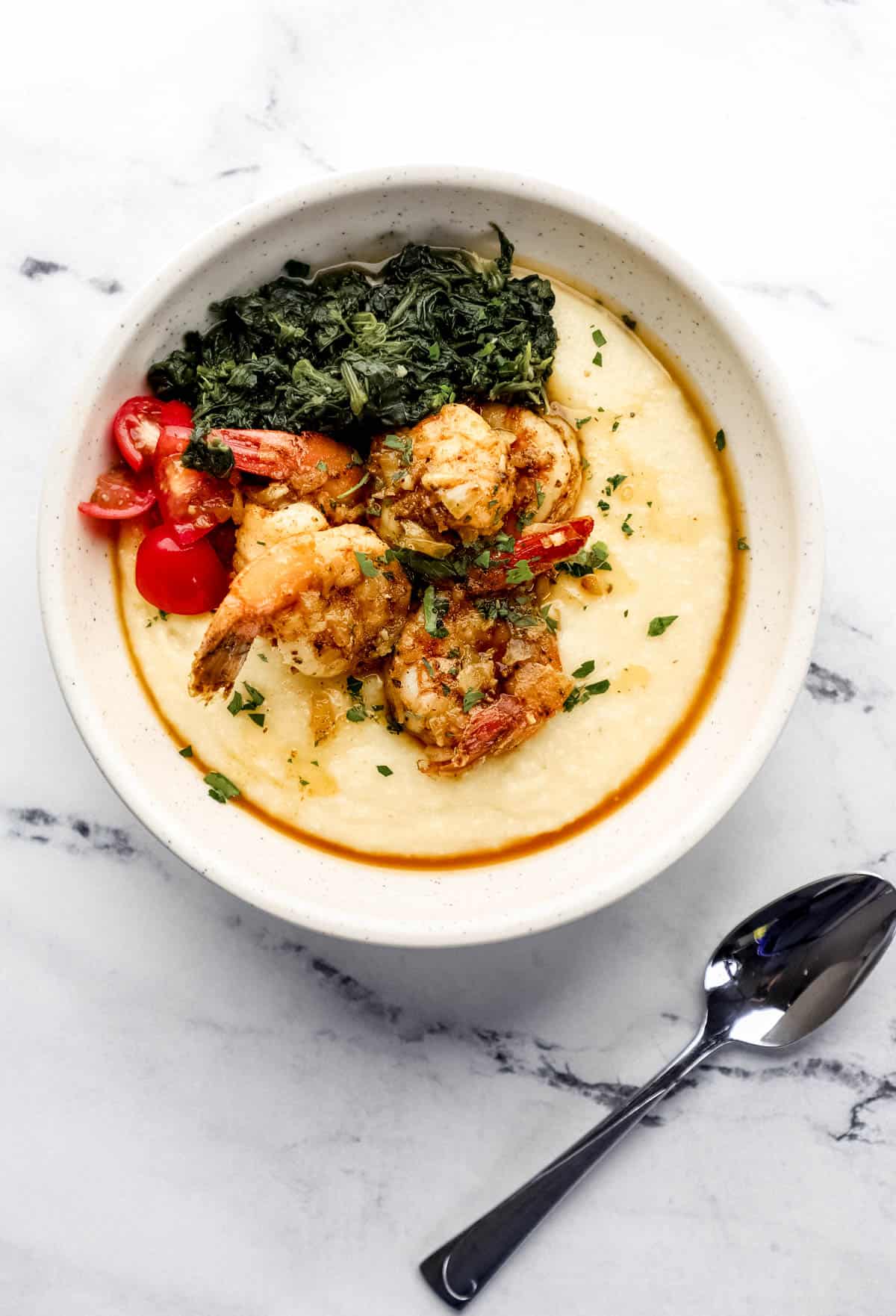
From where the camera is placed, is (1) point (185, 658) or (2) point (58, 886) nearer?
(1) point (185, 658)

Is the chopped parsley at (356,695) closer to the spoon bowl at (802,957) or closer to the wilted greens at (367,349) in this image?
the wilted greens at (367,349)

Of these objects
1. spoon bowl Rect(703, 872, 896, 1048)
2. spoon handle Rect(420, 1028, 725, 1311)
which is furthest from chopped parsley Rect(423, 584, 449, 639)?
spoon handle Rect(420, 1028, 725, 1311)

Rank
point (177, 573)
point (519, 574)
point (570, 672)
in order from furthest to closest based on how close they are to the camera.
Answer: point (570, 672)
point (177, 573)
point (519, 574)

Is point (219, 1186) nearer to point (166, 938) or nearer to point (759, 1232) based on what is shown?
point (166, 938)

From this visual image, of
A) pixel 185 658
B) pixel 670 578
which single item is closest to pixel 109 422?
pixel 185 658

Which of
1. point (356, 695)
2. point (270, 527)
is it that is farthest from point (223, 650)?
→ point (356, 695)

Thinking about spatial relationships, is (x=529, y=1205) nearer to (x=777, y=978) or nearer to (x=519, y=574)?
(x=777, y=978)
